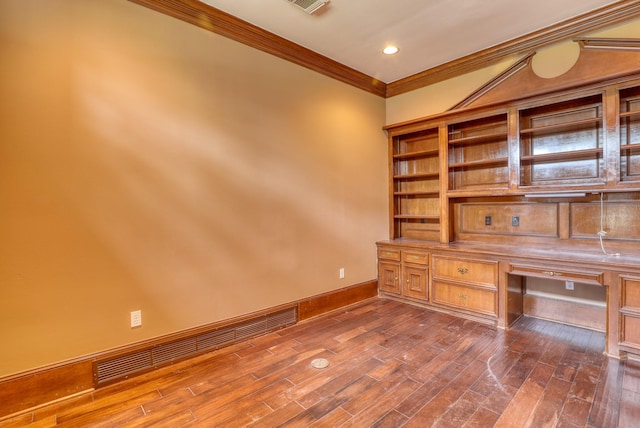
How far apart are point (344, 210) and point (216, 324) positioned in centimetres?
194

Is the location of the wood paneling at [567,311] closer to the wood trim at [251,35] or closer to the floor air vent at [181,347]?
the floor air vent at [181,347]

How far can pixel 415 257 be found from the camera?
12.5ft

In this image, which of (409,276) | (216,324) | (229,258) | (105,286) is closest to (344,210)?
(409,276)

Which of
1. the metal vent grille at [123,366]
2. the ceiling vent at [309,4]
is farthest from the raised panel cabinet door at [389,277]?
the ceiling vent at [309,4]

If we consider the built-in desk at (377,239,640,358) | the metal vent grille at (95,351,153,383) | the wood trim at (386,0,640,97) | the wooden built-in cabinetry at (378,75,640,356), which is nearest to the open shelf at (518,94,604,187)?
the wooden built-in cabinetry at (378,75,640,356)

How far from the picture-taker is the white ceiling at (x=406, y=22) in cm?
260

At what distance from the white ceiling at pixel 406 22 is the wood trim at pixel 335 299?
108 inches

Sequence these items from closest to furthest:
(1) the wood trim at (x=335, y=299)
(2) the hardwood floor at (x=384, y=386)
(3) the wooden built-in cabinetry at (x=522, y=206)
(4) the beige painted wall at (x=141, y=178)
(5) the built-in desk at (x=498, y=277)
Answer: (2) the hardwood floor at (x=384, y=386)
(4) the beige painted wall at (x=141, y=178)
(5) the built-in desk at (x=498, y=277)
(3) the wooden built-in cabinetry at (x=522, y=206)
(1) the wood trim at (x=335, y=299)

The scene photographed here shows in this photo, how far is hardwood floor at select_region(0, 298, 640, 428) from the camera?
183 centimetres

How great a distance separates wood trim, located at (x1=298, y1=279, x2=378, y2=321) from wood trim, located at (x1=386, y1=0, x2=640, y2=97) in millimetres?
Answer: 2684

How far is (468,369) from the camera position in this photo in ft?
7.70

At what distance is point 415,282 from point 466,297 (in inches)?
24.1

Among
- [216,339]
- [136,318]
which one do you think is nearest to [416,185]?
[216,339]

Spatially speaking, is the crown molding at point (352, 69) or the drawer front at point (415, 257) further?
the drawer front at point (415, 257)
